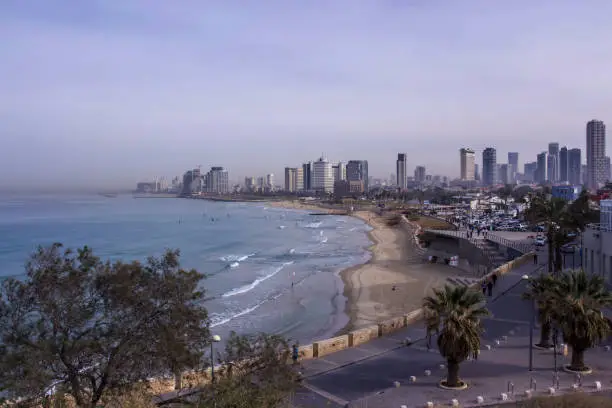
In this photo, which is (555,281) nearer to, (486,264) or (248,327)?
(248,327)

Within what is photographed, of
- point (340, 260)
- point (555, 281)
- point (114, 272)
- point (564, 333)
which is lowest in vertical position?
point (340, 260)

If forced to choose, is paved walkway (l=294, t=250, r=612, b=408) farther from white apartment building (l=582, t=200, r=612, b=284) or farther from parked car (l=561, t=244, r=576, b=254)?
parked car (l=561, t=244, r=576, b=254)

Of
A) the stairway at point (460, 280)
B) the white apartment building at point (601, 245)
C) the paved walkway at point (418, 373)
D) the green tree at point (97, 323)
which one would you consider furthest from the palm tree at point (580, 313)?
the stairway at point (460, 280)

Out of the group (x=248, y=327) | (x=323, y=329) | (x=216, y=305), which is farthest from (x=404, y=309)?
(x=216, y=305)

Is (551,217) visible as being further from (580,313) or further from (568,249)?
(580,313)

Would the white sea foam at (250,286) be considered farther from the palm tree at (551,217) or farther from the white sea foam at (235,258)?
the palm tree at (551,217)

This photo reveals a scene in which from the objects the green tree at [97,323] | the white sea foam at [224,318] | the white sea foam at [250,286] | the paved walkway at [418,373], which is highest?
the green tree at [97,323]

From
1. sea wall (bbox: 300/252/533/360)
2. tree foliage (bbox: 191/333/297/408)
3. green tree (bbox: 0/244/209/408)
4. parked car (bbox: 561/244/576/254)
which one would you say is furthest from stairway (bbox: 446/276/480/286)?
green tree (bbox: 0/244/209/408)
